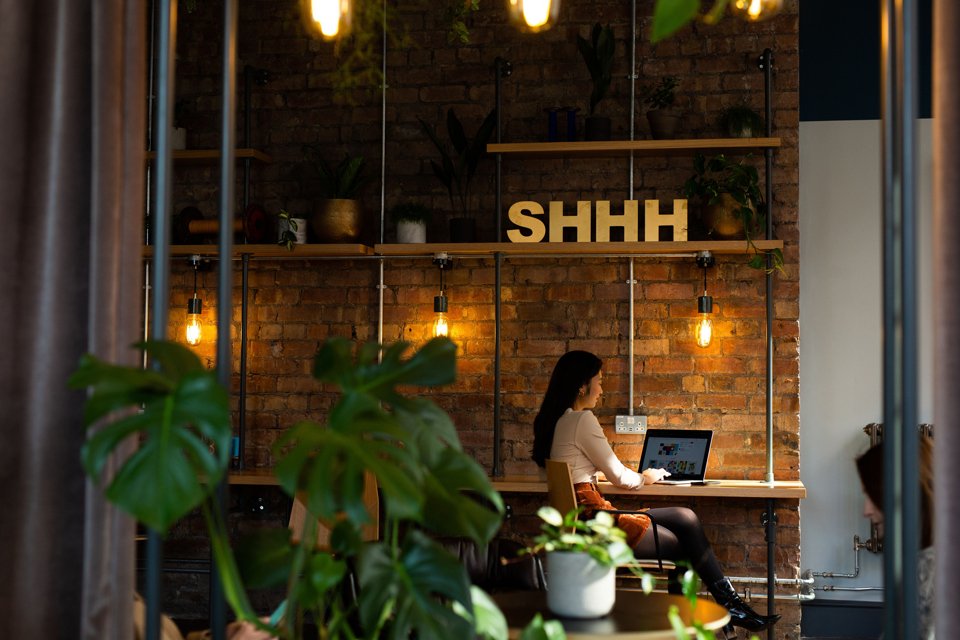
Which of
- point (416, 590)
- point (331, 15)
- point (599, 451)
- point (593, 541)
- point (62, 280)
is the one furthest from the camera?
point (599, 451)

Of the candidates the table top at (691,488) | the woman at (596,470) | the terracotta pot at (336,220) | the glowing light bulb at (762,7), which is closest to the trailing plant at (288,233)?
the terracotta pot at (336,220)

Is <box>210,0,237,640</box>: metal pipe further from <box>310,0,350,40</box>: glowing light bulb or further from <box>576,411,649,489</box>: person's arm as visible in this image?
<box>576,411,649,489</box>: person's arm

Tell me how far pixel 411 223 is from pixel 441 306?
1.50 feet

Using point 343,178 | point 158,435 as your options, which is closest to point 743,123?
point 343,178

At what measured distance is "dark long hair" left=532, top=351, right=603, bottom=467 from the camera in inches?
200

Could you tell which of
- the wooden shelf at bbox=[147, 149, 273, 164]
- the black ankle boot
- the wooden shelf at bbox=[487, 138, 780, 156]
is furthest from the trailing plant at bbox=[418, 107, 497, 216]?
the black ankle boot

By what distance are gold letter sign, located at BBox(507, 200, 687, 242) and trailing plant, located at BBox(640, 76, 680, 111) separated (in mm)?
520

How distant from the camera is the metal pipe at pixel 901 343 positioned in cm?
186

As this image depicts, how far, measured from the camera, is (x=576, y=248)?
541 centimetres

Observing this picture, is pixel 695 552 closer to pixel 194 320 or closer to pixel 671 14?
pixel 194 320

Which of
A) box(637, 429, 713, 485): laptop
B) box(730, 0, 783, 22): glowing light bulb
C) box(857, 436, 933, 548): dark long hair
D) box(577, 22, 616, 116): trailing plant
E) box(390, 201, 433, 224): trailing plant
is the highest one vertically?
box(577, 22, 616, 116): trailing plant

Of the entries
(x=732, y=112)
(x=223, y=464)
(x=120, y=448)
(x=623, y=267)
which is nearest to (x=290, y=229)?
(x=623, y=267)

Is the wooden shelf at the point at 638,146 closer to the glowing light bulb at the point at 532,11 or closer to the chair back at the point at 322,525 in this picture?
the chair back at the point at 322,525

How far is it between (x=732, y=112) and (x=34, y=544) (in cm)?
429
